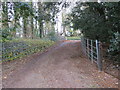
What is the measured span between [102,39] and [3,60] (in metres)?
6.80

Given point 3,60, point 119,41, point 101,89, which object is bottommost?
point 101,89

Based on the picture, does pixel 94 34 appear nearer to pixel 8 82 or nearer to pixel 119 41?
pixel 119 41

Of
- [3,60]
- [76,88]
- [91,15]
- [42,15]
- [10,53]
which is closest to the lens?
[76,88]

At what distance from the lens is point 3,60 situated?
6309 millimetres

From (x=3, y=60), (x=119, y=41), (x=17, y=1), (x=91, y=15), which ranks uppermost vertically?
(x=17, y=1)

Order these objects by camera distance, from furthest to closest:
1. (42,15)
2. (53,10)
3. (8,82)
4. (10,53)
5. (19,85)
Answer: (53,10), (42,15), (10,53), (8,82), (19,85)

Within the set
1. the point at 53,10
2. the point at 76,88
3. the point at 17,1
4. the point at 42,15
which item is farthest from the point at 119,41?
the point at 53,10

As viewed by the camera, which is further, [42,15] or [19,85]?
[42,15]

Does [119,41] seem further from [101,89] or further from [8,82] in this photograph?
[8,82]

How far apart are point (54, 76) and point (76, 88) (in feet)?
3.88

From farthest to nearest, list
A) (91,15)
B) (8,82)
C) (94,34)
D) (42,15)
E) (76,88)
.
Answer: (42,15), (94,34), (91,15), (8,82), (76,88)

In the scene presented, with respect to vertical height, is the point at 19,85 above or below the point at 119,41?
below

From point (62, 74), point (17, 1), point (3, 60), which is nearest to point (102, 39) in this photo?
point (62, 74)

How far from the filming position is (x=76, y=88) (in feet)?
11.1
